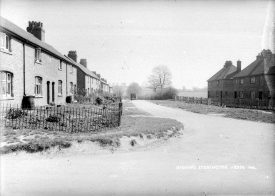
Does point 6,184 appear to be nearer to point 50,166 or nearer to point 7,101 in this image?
point 50,166

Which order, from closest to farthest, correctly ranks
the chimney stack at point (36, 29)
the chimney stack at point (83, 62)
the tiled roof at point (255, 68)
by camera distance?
the chimney stack at point (36, 29)
the tiled roof at point (255, 68)
the chimney stack at point (83, 62)

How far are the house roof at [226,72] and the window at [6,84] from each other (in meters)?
42.6

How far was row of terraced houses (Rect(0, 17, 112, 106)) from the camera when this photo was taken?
15286 mm

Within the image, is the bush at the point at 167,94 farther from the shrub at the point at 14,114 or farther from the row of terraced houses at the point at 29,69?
the shrub at the point at 14,114

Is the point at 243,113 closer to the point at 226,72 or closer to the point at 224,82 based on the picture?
the point at 224,82

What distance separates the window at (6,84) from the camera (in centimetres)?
1495

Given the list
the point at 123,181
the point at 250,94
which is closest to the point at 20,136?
the point at 123,181

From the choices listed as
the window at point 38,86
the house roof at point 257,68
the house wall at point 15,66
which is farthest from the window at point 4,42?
the house roof at point 257,68

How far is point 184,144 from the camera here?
395 inches

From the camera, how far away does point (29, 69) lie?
18.6 meters

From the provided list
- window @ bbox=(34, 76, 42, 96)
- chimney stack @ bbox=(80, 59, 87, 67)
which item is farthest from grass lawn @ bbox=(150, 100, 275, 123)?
chimney stack @ bbox=(80, 59, 87, 67)

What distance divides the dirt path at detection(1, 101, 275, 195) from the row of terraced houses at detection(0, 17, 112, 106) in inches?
380

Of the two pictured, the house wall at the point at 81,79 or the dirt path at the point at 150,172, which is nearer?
the dirt path at the point at 150,172

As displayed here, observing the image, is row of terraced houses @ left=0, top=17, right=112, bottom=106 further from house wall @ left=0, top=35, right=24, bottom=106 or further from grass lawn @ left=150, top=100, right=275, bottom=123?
grass lawn @ left=150, top=100, right=275, bottom=123
